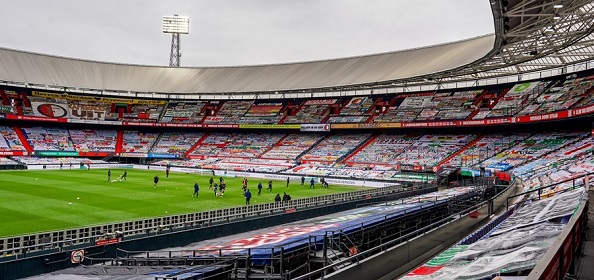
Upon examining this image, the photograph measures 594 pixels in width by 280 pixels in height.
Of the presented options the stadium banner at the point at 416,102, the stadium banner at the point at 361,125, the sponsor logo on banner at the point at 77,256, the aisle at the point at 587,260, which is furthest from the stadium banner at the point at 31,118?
the aisle at the point at 587,260

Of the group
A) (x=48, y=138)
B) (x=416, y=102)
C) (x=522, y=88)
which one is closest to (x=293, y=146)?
(x=416, y=102)

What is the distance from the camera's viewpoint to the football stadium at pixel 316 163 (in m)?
10.8

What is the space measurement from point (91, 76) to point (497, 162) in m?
62.6

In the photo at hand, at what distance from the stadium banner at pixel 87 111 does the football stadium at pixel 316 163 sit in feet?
0.73

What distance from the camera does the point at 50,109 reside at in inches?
2697

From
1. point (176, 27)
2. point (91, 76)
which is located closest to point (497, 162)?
point (91, 76)

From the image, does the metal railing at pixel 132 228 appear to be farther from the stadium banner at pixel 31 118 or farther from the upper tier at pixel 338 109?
the stadium banner at pixel 31 118

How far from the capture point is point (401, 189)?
32.7 m

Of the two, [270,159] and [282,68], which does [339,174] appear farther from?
[282,68]

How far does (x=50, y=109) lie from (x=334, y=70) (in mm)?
43052

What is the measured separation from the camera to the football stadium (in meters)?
10.8

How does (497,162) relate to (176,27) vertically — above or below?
below

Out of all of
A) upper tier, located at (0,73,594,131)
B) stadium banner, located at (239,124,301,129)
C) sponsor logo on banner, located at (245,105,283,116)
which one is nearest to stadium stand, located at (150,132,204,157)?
upper tier, located at (0,73,594,131)

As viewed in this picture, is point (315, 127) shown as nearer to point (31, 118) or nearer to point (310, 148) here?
point (310, 148)
